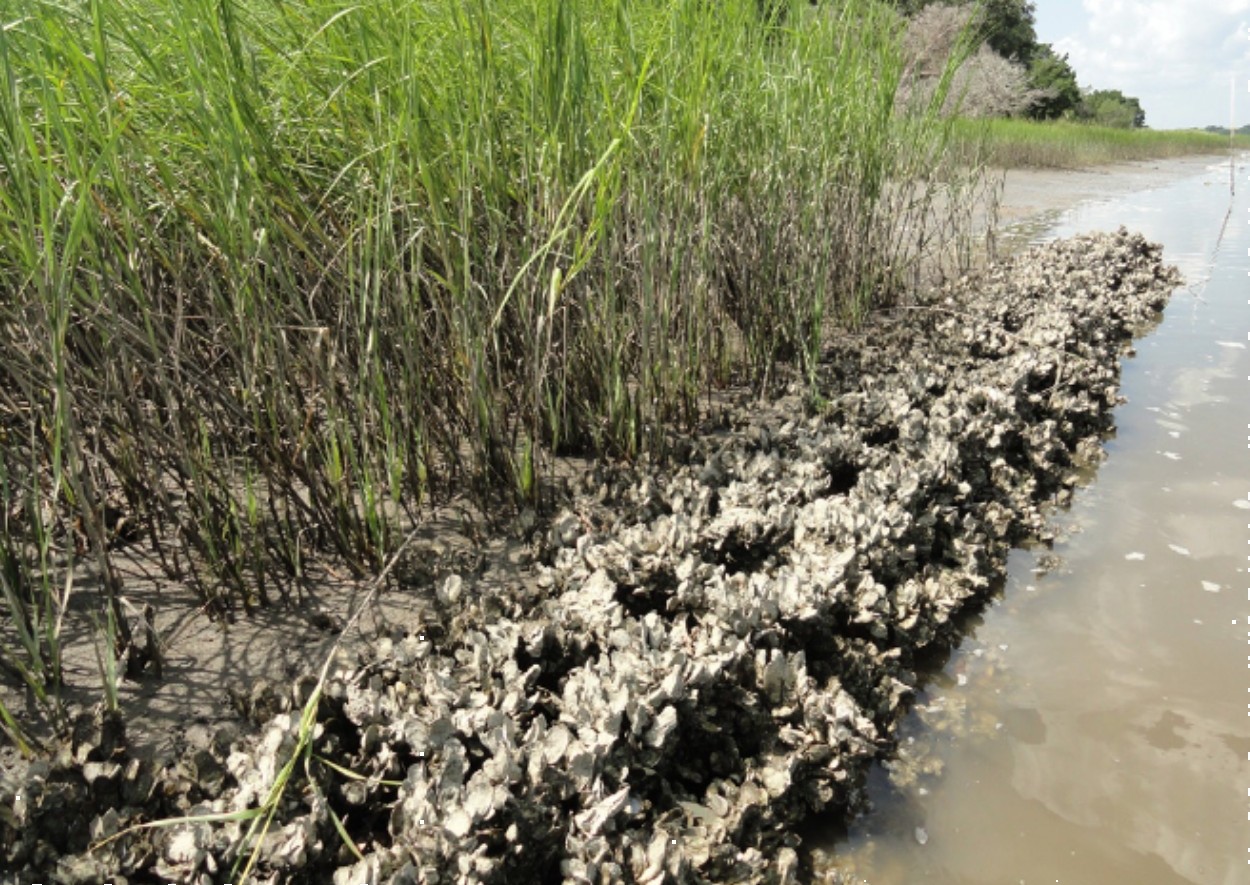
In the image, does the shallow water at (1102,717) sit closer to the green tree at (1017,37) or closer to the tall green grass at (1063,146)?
the tall green grass at (1063,146)

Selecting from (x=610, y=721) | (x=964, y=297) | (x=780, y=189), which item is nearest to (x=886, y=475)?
(x=780, y=189)

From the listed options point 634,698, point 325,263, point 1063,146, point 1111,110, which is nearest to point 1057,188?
point 1063,146

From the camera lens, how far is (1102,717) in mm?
2336

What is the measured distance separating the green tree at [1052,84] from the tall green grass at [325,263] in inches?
1104

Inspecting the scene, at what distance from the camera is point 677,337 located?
10.6ft

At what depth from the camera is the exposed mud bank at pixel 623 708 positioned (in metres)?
1.55

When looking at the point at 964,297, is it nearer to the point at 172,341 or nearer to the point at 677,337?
the point at 677,337

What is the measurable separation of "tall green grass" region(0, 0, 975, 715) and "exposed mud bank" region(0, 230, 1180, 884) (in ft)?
1.19

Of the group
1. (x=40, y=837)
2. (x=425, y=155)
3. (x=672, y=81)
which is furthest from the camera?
(x=672, y=81)

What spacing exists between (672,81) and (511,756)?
6.85 ft

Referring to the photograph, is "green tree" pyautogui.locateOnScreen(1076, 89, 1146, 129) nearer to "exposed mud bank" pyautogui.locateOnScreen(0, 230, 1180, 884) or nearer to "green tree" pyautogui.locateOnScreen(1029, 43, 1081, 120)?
"green tree" pyautogui.locateOnScreen(1029, 43, 1081, 120)

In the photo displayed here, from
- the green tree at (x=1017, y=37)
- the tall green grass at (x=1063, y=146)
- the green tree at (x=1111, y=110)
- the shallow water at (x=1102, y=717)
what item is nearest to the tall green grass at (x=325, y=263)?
the shallow water at (x=1102, y=717)

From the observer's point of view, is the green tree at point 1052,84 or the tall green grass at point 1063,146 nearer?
the tall green grass at point 1063,146

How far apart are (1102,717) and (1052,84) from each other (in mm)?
31324
